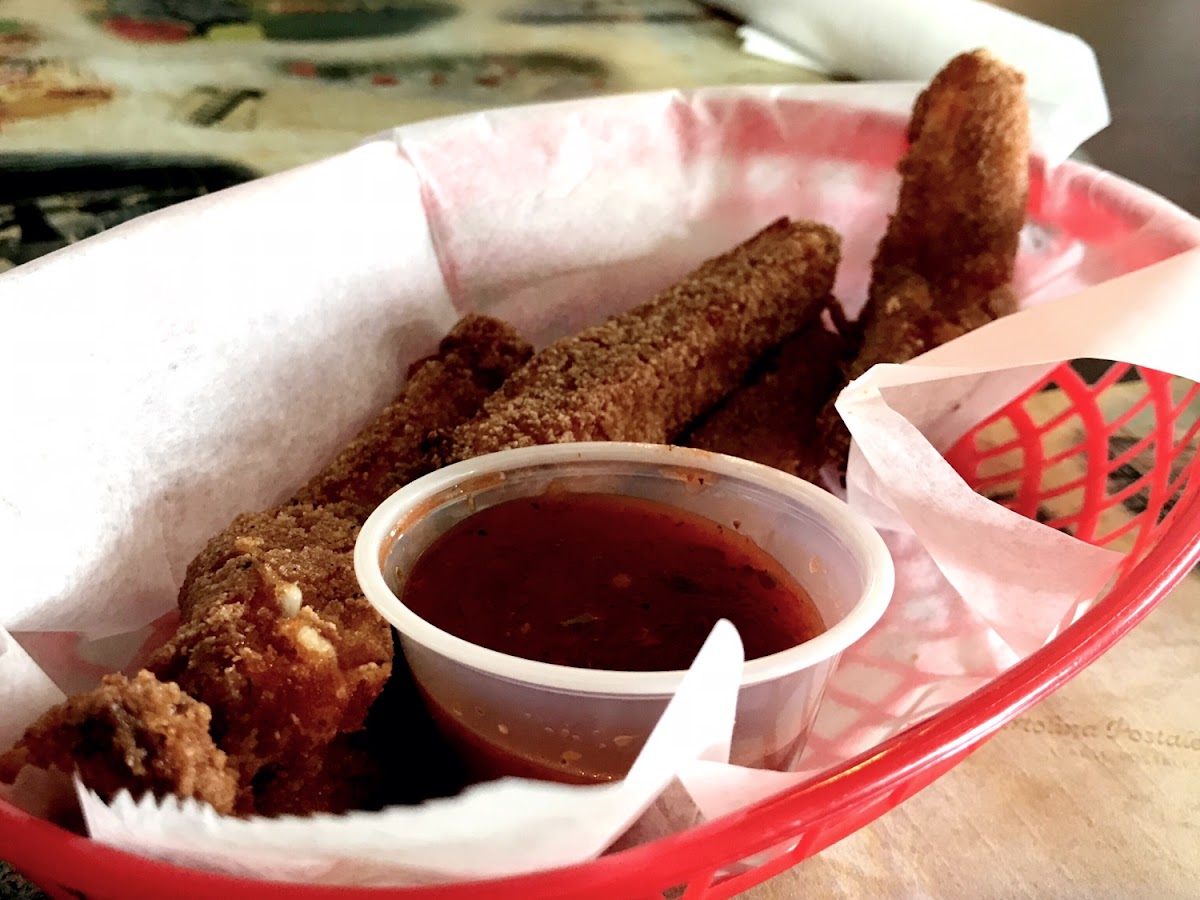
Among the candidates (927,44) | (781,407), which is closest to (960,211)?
(781,407)

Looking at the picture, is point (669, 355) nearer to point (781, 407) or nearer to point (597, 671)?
point (781, 407)

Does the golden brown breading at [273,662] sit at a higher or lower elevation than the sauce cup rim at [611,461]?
lower

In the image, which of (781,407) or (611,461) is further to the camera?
(781,407)

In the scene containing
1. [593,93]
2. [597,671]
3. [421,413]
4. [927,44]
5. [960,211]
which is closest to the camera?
[597,671]

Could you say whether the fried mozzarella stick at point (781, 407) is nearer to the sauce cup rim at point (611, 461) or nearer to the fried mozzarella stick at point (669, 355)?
the fried mozzarella stick at point (669, 355)

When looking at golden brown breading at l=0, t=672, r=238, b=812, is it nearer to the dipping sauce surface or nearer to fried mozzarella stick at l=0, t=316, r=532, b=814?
fried mozzarella stick at l=0, t=316, r=532, b=814

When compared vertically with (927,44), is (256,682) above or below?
below

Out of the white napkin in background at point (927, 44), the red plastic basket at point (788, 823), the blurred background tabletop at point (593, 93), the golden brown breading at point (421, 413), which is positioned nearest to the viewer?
the red plastic basket at point (788, 823)

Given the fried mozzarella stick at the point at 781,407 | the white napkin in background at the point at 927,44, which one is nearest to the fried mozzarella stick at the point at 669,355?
the fried mozzarella stick at the point at 781,407
